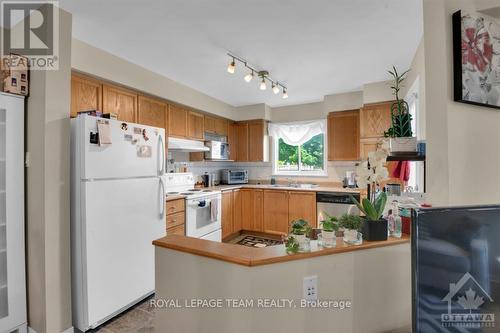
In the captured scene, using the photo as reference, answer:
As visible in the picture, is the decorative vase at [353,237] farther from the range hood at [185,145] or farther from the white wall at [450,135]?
the range hood at [185,145]

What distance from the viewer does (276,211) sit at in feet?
14.1

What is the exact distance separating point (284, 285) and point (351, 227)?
0.43m

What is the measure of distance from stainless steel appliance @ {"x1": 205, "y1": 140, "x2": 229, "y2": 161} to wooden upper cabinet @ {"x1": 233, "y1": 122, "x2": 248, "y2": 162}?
42cm

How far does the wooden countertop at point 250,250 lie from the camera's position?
3.38 feet

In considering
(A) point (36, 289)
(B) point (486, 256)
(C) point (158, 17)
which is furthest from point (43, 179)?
(B) point (486, 256)

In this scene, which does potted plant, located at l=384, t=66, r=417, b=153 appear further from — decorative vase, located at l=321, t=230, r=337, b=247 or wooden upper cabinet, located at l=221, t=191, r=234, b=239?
wooden upper cabinet, located at l=221, t=191, r=234, b=239

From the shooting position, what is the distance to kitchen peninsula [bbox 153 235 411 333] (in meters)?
1.04

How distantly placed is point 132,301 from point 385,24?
11.0ft

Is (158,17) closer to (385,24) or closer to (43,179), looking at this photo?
(43,179)

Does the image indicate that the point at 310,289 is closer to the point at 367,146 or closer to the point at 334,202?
the point at 334,202

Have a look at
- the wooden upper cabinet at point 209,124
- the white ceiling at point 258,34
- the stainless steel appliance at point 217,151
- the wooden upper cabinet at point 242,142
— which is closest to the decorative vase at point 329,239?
the white ceiling at point 258,34

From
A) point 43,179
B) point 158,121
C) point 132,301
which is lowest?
point 132,301

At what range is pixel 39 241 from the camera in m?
1.79

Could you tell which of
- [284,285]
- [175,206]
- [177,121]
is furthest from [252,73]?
[284,285]
